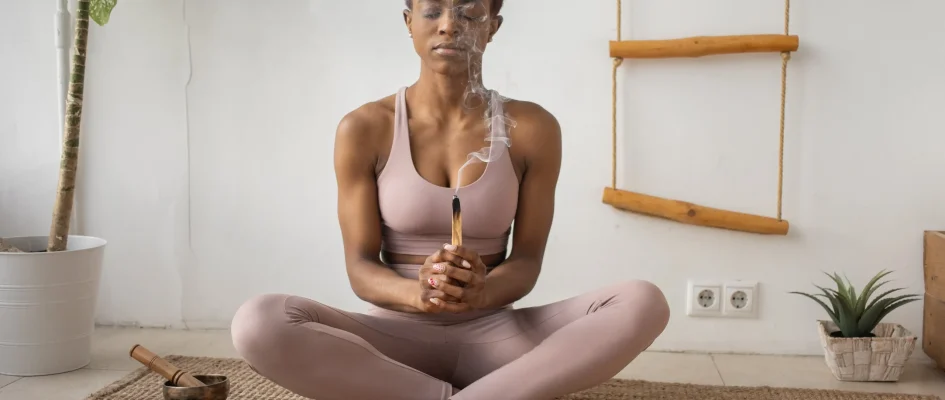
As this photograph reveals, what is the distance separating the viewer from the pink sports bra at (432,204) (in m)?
1.67

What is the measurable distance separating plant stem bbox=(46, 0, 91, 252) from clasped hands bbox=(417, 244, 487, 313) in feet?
3.87

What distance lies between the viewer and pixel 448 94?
5.73 feet

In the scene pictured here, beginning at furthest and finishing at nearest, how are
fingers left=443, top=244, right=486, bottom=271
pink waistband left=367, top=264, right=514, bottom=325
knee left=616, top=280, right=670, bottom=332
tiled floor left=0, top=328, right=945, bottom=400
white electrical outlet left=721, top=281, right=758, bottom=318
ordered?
white electrical outlet left=721, top=281, right=758, bottom=318, tiled floor left=0, top=328, right=945, bottom=400, pink waistband left=367, top=264, right=514, bottom=325, knee left=616, top=280, right=670, bottom=332, fingers left=443, top=244, right=486, bottom=271

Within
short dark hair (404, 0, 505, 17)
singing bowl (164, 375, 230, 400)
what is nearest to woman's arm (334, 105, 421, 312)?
short dark hair (404, 0, 505, 17)

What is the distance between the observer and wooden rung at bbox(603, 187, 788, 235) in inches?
96.5

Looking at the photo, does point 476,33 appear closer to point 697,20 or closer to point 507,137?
point 507,137

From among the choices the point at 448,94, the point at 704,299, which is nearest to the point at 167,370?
the point at 448,94

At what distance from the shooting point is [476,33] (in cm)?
166

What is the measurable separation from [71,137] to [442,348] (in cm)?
116

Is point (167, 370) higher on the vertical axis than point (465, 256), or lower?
lower

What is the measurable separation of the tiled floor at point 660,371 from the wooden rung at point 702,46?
810 millimetres

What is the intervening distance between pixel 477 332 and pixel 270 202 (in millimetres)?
1181

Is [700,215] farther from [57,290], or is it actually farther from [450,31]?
[57,290]

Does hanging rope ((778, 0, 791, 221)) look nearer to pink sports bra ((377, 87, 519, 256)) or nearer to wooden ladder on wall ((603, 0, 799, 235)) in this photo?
wooden ladder on wall ((603, 0, 799, 235))
